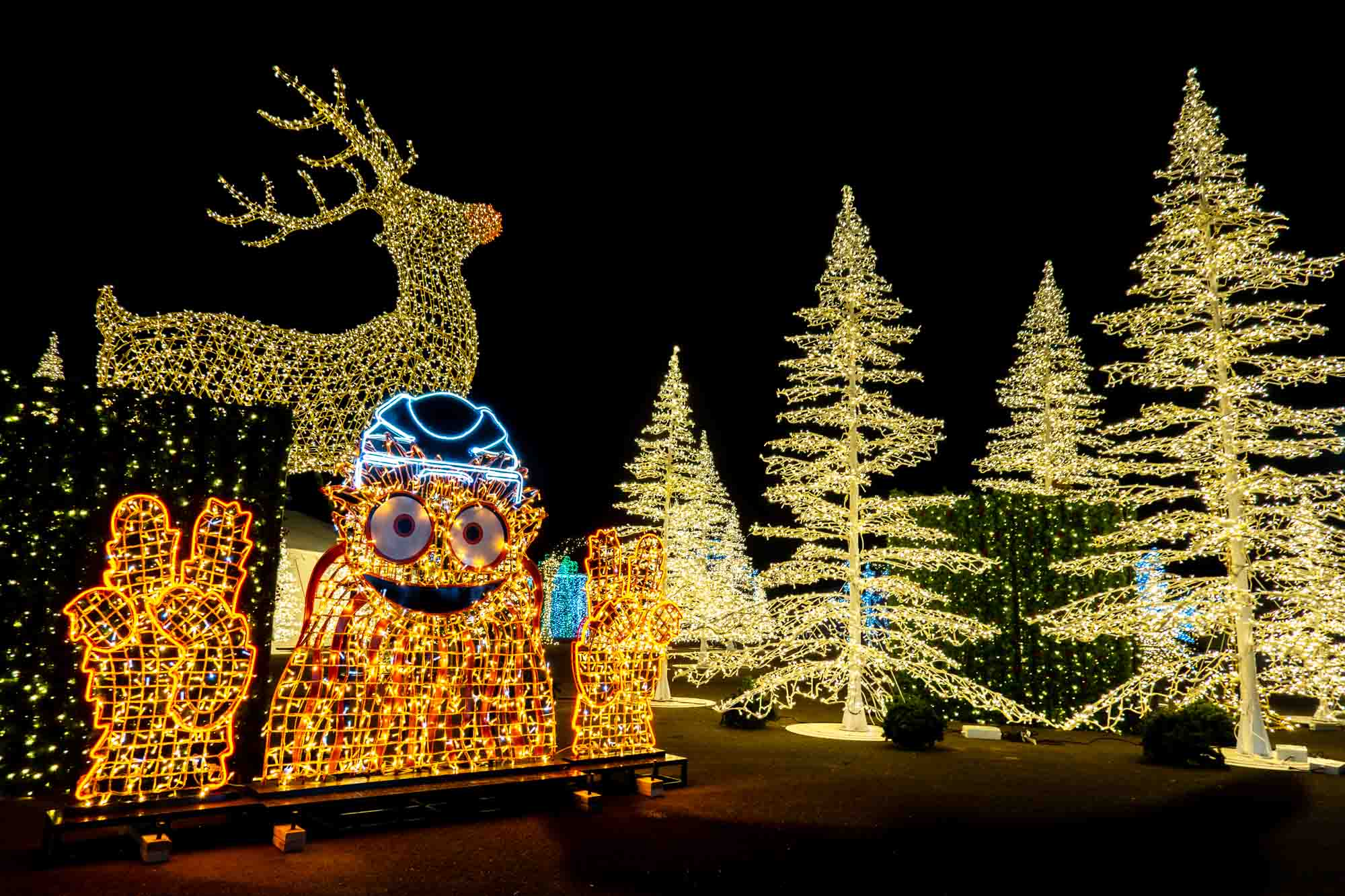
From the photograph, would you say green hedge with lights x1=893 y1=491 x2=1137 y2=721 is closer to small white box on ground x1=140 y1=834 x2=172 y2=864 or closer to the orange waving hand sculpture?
the orange waving hand sculpture

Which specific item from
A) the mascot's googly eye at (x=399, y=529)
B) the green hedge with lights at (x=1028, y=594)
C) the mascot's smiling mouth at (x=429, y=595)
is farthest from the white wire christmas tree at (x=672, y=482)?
the mascot's googly eye at (x=399, y=529)

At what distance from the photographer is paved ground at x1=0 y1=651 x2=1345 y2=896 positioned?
4.91 metres

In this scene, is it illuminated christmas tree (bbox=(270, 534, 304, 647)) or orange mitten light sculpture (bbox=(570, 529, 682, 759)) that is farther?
illuminated christmas tree (bbox=(270, 534, 304, 647))

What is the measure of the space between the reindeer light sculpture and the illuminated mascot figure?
4261mm

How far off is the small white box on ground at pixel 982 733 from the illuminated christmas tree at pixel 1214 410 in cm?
104

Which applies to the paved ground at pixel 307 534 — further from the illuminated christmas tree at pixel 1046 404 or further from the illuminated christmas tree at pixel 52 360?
the illuminated christmas tree at pixel 1046 404

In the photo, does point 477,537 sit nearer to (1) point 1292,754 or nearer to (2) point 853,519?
(2) point 853,519

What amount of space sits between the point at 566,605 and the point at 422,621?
33.1 m

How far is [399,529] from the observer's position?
20.3ft

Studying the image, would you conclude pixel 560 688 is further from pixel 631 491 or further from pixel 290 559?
pixel 290 559

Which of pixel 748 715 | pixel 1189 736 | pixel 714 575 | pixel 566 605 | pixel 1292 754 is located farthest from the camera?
pixel 566 605

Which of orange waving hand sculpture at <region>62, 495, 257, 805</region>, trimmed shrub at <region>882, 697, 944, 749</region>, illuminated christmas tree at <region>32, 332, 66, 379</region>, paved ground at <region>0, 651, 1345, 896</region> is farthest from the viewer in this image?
illuminated christmas tree at <region>32, 332, 66, 379</region>

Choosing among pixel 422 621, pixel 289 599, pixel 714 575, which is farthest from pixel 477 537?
Result: pixel 714 575

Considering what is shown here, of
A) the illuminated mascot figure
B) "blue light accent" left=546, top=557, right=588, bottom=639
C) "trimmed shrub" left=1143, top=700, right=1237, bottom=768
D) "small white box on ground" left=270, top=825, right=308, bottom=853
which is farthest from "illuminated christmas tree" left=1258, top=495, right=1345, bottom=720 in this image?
"blue light accent" left=546, top=557, right=588, bottom=639
